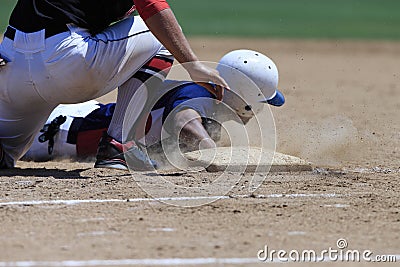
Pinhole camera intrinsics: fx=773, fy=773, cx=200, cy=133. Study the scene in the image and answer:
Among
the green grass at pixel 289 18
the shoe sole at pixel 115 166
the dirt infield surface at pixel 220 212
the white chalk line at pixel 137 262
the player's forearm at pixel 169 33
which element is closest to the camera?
the white chalk line at pixel 137 262

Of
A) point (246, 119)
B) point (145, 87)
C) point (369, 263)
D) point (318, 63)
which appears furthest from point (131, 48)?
point (318, 63)

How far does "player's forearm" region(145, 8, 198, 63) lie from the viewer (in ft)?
13.0

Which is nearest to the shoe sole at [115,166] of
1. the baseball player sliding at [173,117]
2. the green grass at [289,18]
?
the baseball player sliding at [173,117]

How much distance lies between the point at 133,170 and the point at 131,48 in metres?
0.68

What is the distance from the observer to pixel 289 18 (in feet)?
68.1

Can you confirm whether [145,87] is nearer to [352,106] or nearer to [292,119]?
[292,119]

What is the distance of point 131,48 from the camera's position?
4.24 metres

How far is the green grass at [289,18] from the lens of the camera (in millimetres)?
17875

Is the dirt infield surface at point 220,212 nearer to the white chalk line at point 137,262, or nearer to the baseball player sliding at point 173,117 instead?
the white chalk line at point 137,262

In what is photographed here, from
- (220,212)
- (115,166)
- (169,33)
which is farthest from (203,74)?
(220,212)

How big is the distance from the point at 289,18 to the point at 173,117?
54.3ft

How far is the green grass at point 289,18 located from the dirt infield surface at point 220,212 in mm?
12225

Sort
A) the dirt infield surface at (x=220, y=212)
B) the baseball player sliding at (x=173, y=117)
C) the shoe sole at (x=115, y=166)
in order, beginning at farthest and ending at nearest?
the baseball player sliding at (x=173, y=117), the shoe sole at (x=115, y=166), the dirt infield surface at (x=220, y=212)

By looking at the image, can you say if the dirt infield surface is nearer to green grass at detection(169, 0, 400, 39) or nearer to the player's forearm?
the player's forearm
